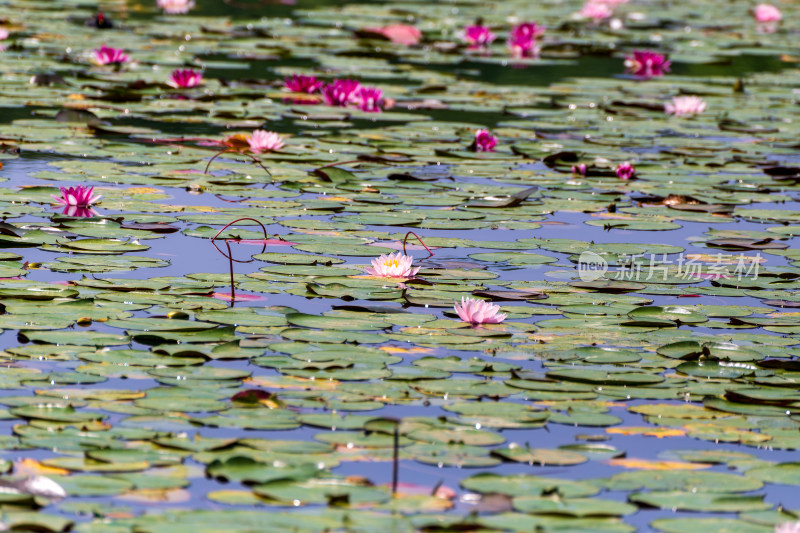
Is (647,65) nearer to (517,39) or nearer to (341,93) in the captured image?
(517,39)

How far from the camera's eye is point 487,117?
24.9ft

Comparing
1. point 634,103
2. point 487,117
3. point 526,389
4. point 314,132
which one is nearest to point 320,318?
point 526,389

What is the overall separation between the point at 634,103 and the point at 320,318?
4902 millimetres

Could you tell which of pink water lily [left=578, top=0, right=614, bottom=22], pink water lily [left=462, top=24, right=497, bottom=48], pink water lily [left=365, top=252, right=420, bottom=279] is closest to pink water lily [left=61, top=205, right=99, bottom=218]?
pink water lily [left=365, top=252, right=420, bottom=279]

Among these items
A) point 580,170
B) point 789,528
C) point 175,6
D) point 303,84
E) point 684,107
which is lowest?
point 789,528

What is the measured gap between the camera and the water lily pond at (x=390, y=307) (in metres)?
2.48

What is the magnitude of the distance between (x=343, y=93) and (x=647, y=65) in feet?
9.73

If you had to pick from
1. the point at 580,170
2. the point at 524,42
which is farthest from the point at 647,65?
the point at 580,170

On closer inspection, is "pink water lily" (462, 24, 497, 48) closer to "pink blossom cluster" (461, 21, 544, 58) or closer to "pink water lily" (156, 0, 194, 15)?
"pink blossom cluster" (461, 21, 544, 58)

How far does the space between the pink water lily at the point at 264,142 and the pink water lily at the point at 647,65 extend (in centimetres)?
421

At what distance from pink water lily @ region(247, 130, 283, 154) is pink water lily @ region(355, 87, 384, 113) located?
1391 millimetres

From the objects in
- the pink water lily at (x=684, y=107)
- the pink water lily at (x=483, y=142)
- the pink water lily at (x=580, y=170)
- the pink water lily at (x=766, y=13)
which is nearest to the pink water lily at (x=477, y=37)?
the pink water lily at (x=684, y=107)

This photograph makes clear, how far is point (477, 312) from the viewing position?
3.54 metres

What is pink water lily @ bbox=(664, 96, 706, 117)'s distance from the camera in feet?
25.2
